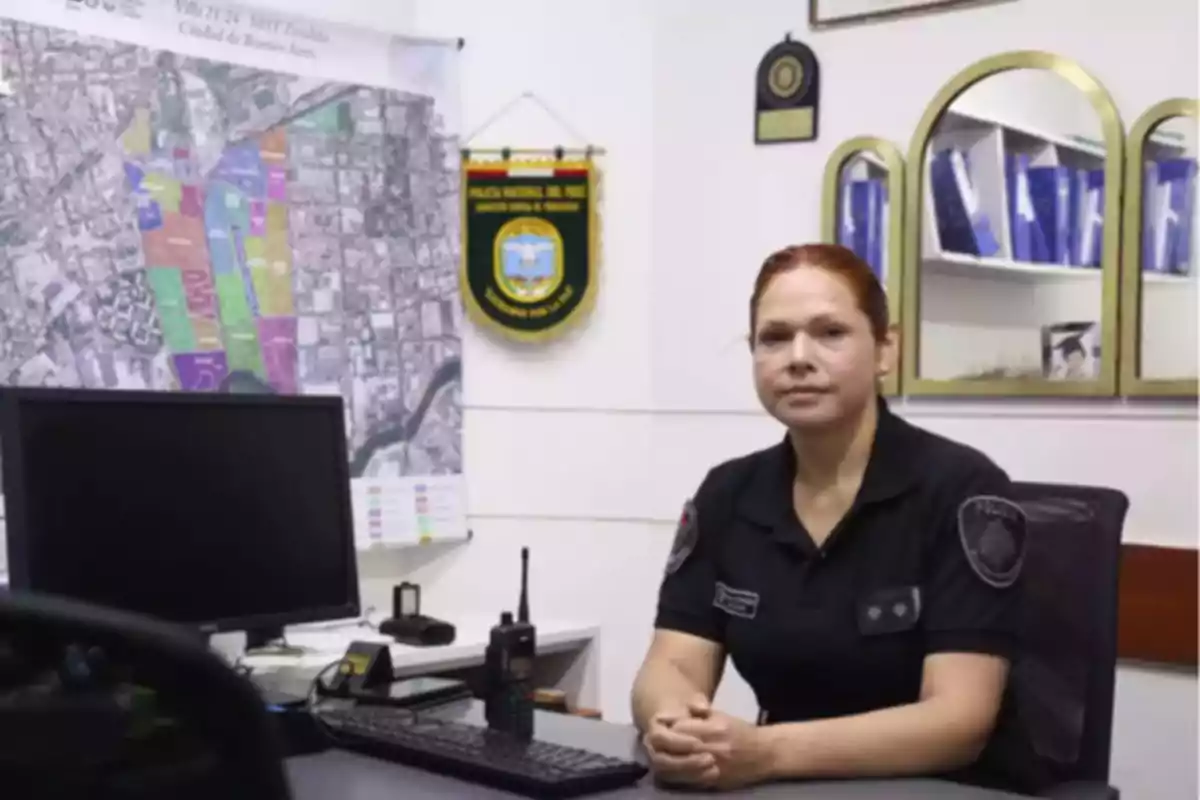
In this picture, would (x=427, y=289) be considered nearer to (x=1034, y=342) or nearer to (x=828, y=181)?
(x=828, y=181)

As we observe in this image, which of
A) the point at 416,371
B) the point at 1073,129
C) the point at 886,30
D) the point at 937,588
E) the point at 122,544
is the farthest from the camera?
the point at 416,371

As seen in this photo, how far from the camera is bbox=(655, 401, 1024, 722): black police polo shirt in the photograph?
1.71 meters

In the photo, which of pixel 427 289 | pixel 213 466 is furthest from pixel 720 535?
pixel 427 289

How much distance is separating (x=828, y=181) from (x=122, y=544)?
5.46 feet

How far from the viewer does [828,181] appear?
2.90 meters

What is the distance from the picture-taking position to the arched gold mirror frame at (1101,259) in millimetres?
2582

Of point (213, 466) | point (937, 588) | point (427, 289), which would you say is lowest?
point (937, 588)

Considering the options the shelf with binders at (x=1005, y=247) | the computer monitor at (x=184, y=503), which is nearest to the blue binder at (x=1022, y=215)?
the shelf with binders at (x=1005, y=247)

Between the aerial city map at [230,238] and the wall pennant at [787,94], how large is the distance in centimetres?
70

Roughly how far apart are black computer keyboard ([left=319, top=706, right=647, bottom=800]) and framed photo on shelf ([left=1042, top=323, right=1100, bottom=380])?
4.66ft

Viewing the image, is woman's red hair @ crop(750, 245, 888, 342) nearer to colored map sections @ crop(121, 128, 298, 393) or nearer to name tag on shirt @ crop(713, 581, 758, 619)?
name tag on shirt @ crop(713, 581, 758, 619)

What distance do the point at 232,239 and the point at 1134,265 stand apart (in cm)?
174

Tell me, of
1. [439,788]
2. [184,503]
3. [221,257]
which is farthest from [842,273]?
[221,257]

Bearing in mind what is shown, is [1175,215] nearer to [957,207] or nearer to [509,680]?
[957,207]
